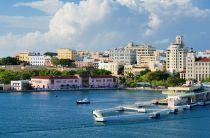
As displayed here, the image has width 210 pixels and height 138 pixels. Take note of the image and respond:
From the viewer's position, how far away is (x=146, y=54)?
41875 mm

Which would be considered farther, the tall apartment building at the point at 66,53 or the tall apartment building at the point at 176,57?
the tall apartment building at the point at 66,53

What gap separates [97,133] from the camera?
461 inches

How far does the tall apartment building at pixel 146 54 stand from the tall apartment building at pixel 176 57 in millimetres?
4677

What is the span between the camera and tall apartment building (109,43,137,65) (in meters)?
41.6

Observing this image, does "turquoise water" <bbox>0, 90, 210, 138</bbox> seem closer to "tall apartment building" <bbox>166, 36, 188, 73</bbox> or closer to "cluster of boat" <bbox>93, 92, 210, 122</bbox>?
"cluster of boat" <bbox>93, 92, 210, 122</bbox>

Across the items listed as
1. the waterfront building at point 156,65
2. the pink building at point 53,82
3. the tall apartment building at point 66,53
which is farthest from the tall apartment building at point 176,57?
the tall apartment building at point 66,53

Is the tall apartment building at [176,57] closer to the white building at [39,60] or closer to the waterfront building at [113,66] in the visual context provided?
the waterfront building at [113,66]

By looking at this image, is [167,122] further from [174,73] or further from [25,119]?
[174,73]

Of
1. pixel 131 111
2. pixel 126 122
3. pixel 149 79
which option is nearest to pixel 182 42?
pixel 149 79

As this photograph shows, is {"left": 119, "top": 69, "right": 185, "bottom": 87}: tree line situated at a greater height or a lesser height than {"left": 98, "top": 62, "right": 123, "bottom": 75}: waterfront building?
lesser

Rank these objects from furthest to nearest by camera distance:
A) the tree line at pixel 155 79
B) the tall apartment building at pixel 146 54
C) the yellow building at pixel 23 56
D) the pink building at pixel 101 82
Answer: the yellow building at pixel 23 56
the tall apartment building at pixel 146 54
the pink building at pixel 101 82
the tree line at pixel 155 79

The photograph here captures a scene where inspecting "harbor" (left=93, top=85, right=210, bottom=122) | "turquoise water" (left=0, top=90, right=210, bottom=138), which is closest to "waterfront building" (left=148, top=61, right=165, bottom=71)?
"harbor" (left=93, top=85, right=210, bottom=122)

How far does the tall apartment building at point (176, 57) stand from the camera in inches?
1310

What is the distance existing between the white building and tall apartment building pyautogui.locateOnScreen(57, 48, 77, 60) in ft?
8.95
